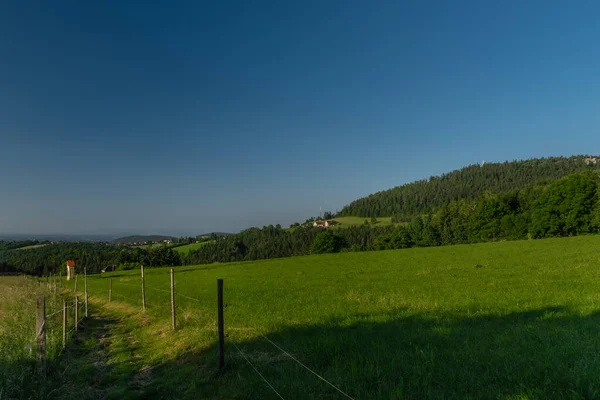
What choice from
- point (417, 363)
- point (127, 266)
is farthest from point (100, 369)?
point (127, 266)

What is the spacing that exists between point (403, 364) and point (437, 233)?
346 ft

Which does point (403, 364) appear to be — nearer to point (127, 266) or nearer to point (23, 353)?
point (23, 353)

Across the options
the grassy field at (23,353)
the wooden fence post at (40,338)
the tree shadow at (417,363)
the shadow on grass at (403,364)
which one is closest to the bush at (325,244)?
the grassy field at (23,353)

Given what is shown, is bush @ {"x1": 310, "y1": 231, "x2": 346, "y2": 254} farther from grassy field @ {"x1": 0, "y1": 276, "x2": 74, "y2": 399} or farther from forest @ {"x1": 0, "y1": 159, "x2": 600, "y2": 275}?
grassy field @ {"x1": 0, "y1": 276, "x2": 74, "y2": 399}

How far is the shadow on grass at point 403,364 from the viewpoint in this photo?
5727mm

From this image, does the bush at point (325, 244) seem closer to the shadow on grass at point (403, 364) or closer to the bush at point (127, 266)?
the bush at point (127, 266)

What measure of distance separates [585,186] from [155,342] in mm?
87202

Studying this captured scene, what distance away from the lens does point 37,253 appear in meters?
135

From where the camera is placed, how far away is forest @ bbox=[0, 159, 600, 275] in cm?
7044

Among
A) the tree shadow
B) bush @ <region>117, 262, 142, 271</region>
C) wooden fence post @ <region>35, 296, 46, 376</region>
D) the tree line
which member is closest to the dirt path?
wooden fence post @ <region>35, 296, 46, 376</region>

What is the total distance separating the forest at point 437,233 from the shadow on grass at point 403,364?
252 ft

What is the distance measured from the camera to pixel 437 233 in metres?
104

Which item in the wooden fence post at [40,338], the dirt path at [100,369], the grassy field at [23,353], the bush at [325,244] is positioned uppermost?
the wooden fence post at [40,338]

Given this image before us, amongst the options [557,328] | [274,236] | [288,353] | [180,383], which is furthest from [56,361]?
[274,236]
